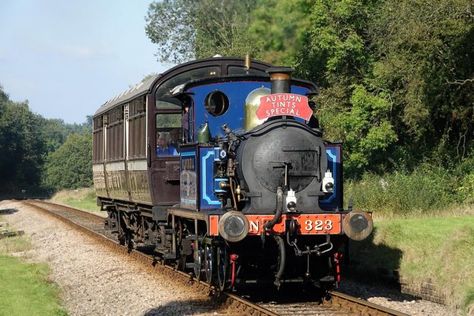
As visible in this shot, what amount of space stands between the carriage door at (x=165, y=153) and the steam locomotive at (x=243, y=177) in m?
0.02

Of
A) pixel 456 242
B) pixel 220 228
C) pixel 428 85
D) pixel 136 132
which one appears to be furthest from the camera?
pixel 428 85

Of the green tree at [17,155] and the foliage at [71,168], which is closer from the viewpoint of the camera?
the green tree at [17,155]

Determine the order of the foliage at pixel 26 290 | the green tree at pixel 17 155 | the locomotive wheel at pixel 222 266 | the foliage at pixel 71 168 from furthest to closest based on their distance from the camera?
the foliage at pixel 71 168 < the green tree at pixel 17 155 < the foliage at pixel 26 290 < the locomotive wheel at pixel 222 266

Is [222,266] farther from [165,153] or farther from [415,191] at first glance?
[415,191]

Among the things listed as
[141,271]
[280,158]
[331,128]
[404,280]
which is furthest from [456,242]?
[331,128]

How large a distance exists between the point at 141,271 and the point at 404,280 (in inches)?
202

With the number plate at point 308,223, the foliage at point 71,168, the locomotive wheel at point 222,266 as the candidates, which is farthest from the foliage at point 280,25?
the foliage at point 71,168

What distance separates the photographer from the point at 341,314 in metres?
10.7

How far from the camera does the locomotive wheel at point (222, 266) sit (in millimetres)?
11461

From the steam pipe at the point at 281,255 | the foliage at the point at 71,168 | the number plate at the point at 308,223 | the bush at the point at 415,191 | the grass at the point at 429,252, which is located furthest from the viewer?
the foliage at the point at 71,168

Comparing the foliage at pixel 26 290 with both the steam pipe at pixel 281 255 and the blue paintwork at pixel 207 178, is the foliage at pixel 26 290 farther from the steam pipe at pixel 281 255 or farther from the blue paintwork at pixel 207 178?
the steam pipe at pixel 281 255

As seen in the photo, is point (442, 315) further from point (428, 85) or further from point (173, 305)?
point (428, 85)

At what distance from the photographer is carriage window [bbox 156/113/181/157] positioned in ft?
46.7

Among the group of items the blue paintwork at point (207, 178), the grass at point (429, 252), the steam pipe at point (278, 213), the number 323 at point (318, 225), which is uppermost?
the blue paintwork at point (207, 178)
